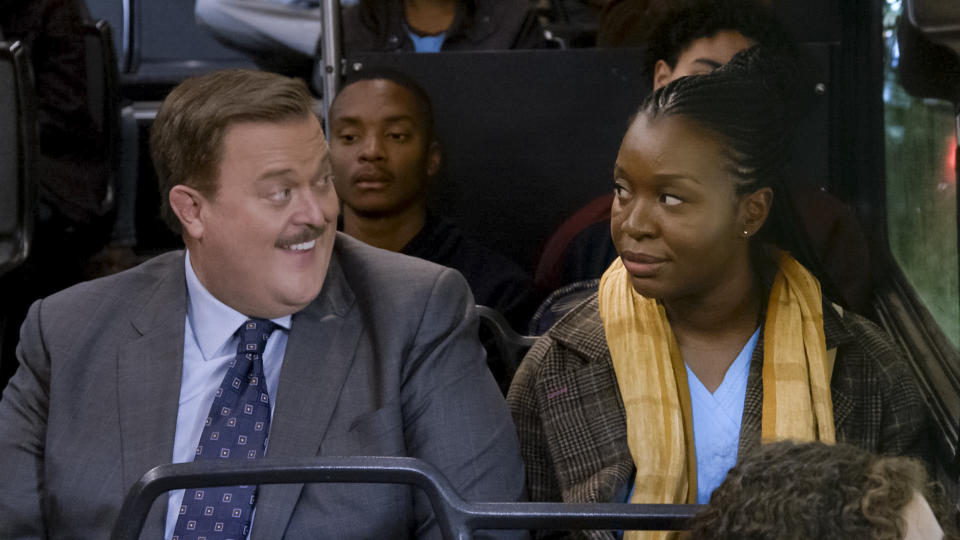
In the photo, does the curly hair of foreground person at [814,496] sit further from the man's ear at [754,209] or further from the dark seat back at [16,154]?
the dark seat back at [16,154]

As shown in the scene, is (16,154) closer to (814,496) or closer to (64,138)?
(64,138)

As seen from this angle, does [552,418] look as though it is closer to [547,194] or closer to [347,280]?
[347,280]

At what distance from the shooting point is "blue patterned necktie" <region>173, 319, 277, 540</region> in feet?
5.40

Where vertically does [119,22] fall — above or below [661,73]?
below

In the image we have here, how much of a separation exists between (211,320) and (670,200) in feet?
2.29

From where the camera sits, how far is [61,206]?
10.0ft

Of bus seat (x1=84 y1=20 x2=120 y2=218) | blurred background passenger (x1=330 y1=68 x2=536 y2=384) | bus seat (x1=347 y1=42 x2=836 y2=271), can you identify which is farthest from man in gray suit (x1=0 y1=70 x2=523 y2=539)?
bus seat (x1=84 y1=20 x2=120 y2=218)

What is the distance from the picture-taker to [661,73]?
1916 millimetres

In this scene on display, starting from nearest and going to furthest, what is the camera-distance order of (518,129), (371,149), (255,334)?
(255,334) → (371,149) → (518,129)

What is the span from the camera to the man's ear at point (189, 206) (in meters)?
1.77

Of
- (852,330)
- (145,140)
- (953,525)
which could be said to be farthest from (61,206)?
(953,525)

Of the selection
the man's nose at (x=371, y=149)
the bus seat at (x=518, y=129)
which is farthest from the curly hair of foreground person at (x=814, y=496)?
the man's nose at (x=371, y=149)

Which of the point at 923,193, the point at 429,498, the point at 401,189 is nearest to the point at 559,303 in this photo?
the point at 401,189

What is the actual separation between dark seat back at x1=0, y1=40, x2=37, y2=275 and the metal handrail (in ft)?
4.94
